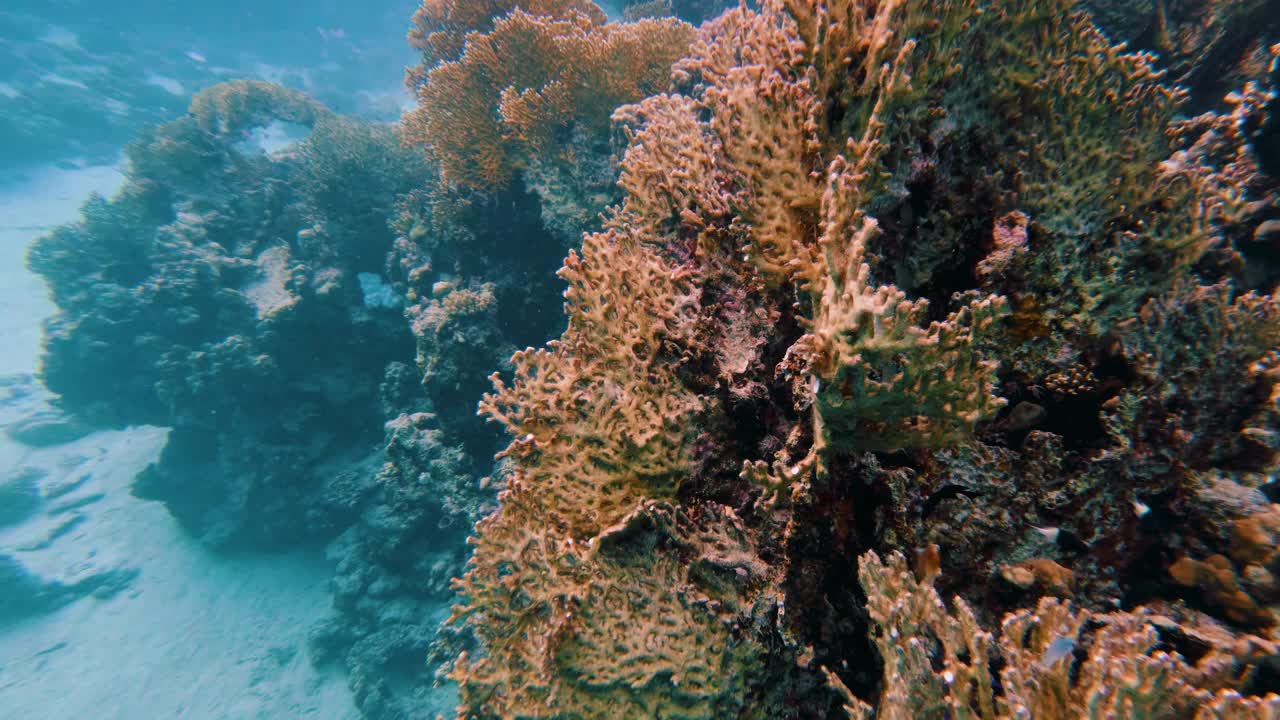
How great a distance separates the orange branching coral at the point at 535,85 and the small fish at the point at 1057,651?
7.09m

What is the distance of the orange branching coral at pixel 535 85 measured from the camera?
260 inches

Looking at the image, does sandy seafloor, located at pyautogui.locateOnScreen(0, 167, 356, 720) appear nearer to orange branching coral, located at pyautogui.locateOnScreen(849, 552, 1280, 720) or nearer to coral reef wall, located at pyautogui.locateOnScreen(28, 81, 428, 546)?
coral reef wall, located at pyautogui.locateOnScreen(28, 81, 428, 546)

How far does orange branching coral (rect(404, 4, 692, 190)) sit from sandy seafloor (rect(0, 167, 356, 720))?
42.1 ft

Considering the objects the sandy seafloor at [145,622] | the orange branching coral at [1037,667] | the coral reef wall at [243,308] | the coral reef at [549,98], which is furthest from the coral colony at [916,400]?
the sandy seafloor at [145,622]

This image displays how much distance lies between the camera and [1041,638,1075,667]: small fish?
4.73ft

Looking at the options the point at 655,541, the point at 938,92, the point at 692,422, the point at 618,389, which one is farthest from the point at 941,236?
the point at 655,541

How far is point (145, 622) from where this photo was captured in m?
14.6

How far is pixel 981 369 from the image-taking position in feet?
5.02

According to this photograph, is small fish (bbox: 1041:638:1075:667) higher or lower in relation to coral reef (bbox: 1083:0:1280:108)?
lower

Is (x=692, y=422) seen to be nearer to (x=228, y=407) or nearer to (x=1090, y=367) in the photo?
(x=1090, y=367)

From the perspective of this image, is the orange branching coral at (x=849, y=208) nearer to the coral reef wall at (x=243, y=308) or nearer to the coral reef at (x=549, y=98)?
the coral reef at (x=549, y=98)

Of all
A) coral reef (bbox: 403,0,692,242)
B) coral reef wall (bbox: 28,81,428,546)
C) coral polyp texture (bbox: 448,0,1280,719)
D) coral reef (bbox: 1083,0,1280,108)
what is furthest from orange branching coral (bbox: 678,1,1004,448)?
coral reef wall (bbox: 28,81,428,546)

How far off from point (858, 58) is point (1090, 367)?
1.54m

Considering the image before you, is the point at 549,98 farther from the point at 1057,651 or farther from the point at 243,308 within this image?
the point at 243,308
